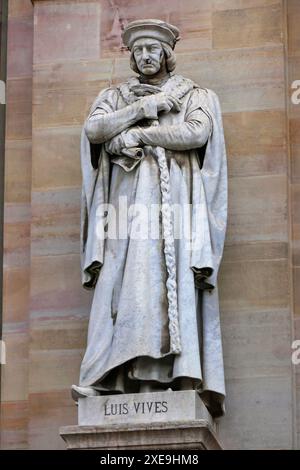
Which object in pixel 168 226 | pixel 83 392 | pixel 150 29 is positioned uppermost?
pixel 150 29

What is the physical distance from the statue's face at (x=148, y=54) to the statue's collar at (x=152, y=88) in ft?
0.45

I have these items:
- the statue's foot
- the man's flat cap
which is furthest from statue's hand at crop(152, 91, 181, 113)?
the statue's foot

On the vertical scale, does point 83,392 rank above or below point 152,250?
below

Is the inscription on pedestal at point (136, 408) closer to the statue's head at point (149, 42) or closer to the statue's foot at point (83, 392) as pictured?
the statue's foot at point (83, 392)

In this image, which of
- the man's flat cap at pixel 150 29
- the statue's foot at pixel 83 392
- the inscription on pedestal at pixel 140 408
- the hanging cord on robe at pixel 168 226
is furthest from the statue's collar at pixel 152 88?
the inscription on pedestal at pixel 140 408

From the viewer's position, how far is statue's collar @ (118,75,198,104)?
16359 mm

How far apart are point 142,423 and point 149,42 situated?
10.5 feet

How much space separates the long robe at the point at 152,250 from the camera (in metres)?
15.5

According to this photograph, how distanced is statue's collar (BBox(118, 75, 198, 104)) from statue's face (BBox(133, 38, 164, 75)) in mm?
138

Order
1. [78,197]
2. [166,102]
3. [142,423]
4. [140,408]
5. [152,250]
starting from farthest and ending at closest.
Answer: [78,197] → [166,102] → [152,250] → [140,408] → [142,423]

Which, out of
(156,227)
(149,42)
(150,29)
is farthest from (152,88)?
(156,227)

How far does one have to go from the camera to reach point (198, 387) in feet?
51.1

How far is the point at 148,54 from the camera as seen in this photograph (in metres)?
16.3

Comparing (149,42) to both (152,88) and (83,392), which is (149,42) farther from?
(83,392)
